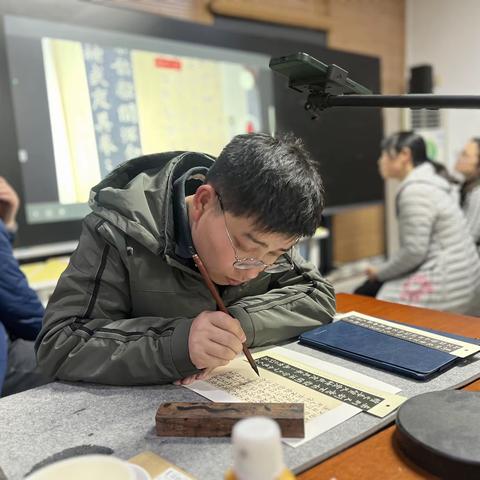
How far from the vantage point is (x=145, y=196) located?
3.43 ft

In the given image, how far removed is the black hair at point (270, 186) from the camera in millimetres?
865

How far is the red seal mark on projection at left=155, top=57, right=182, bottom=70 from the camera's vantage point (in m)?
2.71

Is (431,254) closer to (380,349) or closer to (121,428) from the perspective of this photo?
(380,349)

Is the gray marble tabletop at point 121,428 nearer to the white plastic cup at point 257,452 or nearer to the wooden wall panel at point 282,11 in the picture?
the white plastic cup at point 257,452

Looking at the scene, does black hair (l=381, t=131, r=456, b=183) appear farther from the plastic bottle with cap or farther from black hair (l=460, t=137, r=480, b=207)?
the plastic bottle with cap

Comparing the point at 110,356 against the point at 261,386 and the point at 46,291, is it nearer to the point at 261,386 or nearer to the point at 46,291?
the point at 261,386

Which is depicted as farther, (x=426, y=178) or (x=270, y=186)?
(x=426, y=178)

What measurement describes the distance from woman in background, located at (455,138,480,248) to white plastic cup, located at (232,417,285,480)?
276 centimetres

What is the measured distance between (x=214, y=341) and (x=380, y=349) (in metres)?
0.33

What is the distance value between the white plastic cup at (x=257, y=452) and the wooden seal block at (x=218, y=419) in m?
0.30

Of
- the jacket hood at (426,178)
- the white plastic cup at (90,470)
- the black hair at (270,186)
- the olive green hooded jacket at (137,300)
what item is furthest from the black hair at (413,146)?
the white plastic cup at (90,470)

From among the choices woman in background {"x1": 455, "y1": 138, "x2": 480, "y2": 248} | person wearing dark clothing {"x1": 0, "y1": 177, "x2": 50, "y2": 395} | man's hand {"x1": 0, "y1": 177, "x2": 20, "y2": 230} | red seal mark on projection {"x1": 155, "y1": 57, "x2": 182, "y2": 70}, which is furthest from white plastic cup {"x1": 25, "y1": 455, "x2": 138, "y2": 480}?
woman in background {"x1": 455, "y1": 138, "x2": 480, "y2": 248}

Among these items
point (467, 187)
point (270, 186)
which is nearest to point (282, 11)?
point (467, 187)

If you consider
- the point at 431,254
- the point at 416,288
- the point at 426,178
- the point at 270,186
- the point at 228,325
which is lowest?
the point at 416,288
